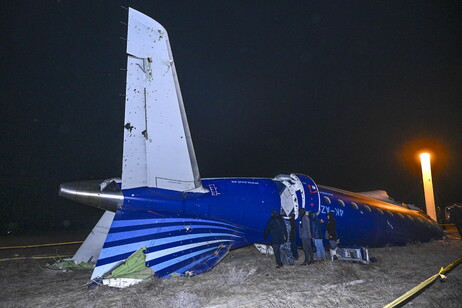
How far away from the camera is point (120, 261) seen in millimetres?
7086

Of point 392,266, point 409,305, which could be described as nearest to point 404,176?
point 392,266

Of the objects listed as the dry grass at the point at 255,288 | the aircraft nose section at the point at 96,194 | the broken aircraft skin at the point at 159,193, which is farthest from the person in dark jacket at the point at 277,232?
the aircraft nose section at the point at 96,194

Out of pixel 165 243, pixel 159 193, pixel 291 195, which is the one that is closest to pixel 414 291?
pixel 291 195

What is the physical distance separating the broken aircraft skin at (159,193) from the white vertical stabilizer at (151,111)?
0.9 inches

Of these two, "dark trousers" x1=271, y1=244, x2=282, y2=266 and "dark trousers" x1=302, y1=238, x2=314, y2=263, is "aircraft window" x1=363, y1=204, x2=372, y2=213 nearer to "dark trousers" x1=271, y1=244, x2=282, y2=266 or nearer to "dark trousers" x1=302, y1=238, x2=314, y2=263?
"dark trousers" x1=302, y1=238, x2=314, y2=263

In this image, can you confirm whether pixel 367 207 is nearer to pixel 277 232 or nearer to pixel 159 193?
pixel 277 232

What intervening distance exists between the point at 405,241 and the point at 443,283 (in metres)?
8.00

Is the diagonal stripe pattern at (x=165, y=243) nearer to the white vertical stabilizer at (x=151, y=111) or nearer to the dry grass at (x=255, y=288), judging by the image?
the dry grass at (x=255, y=288)

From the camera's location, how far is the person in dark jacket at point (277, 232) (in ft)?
32.4

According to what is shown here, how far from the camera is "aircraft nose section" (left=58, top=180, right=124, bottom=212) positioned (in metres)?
7.68

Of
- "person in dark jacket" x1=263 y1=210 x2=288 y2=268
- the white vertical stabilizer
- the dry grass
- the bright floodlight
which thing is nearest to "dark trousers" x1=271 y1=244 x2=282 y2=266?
"person in dark jacket" x1=263 y1=210 x2=288 y2=268

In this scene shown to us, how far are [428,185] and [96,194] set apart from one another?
2379 cm

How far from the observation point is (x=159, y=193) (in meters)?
7.93

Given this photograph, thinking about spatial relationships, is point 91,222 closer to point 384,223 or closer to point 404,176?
point 384,223
